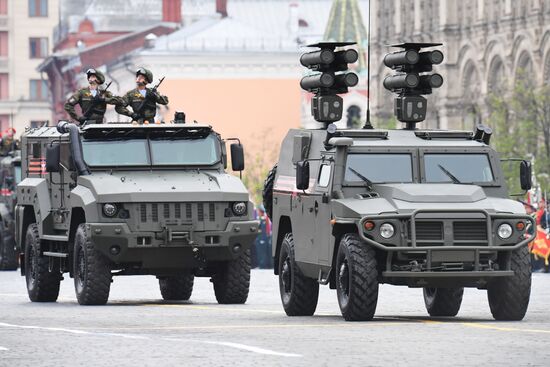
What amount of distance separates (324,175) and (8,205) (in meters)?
22.6

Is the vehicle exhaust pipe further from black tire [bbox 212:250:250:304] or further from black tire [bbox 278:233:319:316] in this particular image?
black tire [bbox 278:233:319:316]

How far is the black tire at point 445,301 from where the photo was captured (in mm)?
25234

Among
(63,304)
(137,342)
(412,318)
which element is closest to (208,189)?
(63,304)

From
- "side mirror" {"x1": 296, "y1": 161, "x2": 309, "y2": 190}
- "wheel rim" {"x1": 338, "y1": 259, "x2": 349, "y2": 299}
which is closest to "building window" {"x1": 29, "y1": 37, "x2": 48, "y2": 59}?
"side mirror" {"x1": 296, "y1": 161, "x2": 309, "y2": 190}

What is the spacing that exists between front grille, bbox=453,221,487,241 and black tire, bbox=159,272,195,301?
25.8ft

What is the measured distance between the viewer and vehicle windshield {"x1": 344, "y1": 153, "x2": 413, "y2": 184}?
78.2ft

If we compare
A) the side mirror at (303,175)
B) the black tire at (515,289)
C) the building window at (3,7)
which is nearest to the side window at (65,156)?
the side mirror at (303,175)

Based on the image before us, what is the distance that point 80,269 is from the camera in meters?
28.2

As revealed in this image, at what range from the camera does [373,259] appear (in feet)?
75.0

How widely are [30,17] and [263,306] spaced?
142341 mm

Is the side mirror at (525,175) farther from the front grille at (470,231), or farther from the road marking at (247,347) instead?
the road marking at (247,347)

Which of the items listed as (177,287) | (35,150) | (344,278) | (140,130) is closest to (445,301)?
(344,278)

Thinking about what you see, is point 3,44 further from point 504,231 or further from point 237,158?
point 504,231

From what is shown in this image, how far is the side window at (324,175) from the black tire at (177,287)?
6.29 metres
